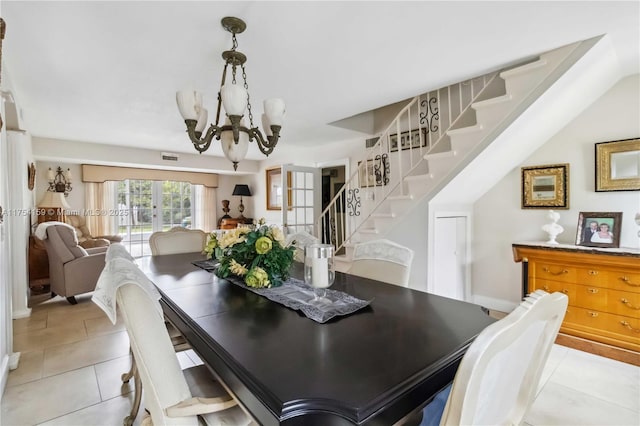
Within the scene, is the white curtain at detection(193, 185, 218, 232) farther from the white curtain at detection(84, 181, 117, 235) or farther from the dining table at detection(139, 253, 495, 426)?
the dining table at detection(139, 253, 495, 426)

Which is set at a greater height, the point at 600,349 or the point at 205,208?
the point at 205,208

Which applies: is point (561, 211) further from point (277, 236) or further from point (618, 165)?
point (277, 236)

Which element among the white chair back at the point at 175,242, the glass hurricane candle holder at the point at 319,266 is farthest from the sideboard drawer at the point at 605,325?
the white chair back at the point at 175,242

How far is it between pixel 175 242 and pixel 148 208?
4.39 meters

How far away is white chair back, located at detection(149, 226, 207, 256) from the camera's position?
2889mm

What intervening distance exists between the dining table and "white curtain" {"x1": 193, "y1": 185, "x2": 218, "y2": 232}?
5926 millimetres

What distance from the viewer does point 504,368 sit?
697 millimetres

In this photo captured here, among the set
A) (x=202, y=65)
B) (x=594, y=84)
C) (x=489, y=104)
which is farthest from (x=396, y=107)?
(x=202, y=65)

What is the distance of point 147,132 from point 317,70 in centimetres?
299

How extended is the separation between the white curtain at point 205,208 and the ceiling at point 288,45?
4138 millimetres

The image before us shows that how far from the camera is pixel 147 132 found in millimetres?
4176

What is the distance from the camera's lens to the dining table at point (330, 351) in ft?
2.33

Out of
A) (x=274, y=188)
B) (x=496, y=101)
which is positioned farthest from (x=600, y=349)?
(x=274, y=188)

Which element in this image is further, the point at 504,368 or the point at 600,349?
the point at 600,349
